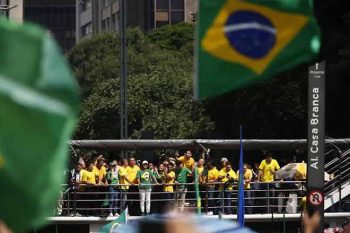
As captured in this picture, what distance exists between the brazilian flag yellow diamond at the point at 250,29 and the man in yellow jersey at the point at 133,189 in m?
20.2

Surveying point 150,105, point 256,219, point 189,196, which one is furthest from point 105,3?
point 256,219

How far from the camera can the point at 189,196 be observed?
86.7 ft

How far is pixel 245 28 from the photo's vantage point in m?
4.68

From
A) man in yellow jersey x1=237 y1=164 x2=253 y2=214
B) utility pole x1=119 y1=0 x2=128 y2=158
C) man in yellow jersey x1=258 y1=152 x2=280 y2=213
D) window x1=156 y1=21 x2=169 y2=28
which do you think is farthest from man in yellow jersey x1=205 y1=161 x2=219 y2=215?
window x1=156 y1=21 x2=169 y2=28

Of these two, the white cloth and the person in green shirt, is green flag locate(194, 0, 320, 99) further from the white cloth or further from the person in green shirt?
the white cloth

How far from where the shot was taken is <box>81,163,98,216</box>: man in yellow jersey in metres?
24.9

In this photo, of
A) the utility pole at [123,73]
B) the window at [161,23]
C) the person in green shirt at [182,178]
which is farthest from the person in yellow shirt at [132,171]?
the window at [161,23]

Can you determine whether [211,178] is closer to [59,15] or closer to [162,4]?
[162,4]

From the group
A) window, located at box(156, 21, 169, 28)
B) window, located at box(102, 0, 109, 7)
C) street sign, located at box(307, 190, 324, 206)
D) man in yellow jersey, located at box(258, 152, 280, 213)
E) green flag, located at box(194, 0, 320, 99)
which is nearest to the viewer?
green flag, located at box(194, 0, 320, 99)

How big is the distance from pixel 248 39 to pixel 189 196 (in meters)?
21.9

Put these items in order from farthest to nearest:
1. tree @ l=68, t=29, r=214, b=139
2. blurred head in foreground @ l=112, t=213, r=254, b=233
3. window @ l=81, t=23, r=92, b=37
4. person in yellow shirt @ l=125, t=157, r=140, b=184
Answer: window @ l=81, t=23, r=92, b=37 < tree @ l=68, t=29, r=214, b=139 < person in yellow shirt @ l=125, t=157, r=140, b=184 < blurred head in foreground @ l=112, t=213, r=254, b=233

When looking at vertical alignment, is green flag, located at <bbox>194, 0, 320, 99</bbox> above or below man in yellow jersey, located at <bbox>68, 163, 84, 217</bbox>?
above

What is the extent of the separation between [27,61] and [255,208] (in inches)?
938

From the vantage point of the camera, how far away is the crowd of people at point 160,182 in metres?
24.8
